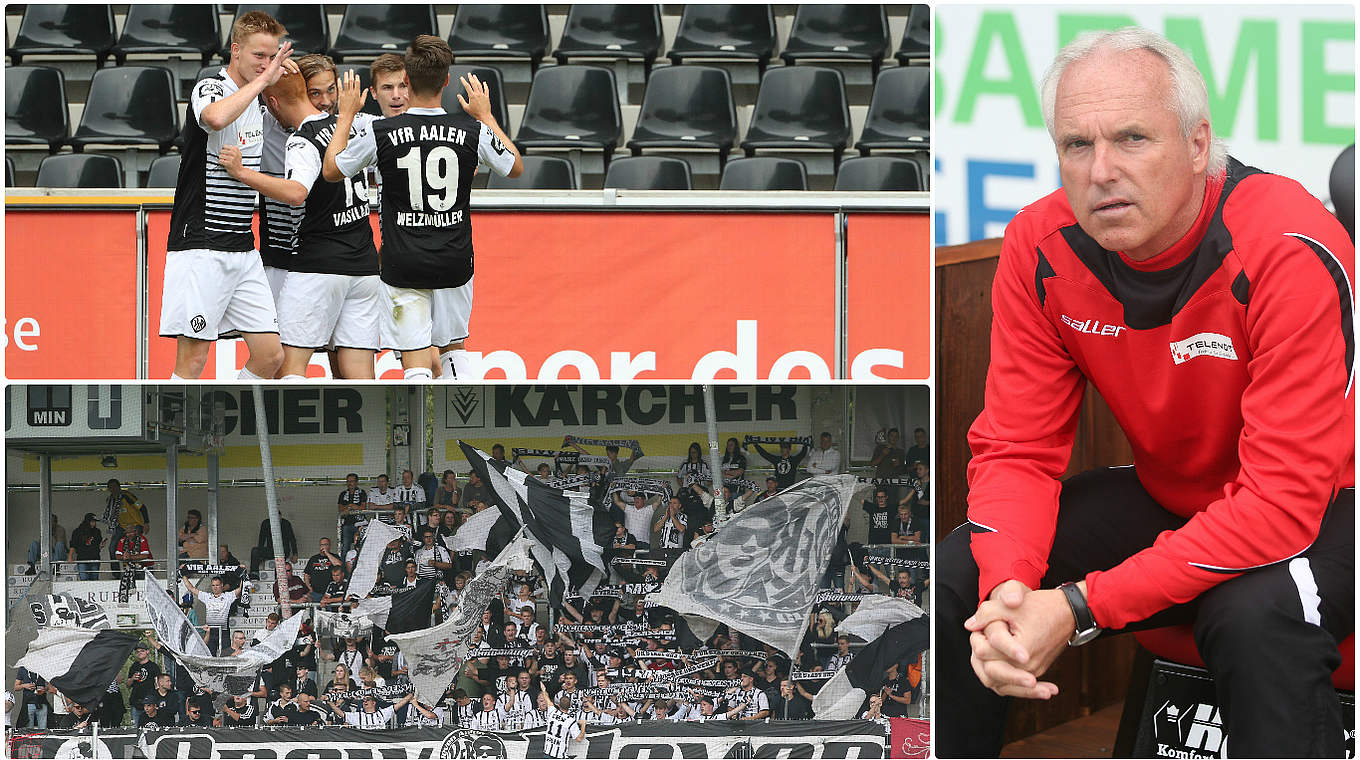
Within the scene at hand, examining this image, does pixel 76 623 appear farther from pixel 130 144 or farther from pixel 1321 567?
pixel 130 144

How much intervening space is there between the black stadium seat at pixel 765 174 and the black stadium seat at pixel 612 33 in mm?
1031

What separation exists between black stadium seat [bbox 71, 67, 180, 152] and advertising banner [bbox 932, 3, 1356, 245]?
4258 mm

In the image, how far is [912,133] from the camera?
5582 mm

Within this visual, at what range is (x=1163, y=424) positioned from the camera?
162 centimetres

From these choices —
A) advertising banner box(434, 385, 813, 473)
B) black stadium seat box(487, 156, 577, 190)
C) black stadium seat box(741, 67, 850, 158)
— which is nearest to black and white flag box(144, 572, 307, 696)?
advertising banner box(434, 385, 813, 473)

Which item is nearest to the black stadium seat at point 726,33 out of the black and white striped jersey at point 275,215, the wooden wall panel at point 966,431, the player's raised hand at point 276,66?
the black and white striped jersey at point 275,215

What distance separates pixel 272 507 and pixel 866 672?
3.05ft

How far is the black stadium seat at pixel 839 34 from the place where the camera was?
5.98m

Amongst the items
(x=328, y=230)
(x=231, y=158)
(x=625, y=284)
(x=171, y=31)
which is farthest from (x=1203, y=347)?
(x=171, y=31)

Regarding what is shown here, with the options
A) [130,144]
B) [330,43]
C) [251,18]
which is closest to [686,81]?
[330,43]

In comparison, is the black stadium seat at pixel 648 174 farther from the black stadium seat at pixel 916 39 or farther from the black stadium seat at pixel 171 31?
the black stadium seat at pixel 171 31

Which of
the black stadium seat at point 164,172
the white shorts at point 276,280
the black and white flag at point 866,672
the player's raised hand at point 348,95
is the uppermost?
the black stadium seat at point 164,172

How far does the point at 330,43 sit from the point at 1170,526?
206 inches

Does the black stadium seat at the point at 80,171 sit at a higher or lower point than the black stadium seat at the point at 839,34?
lower
